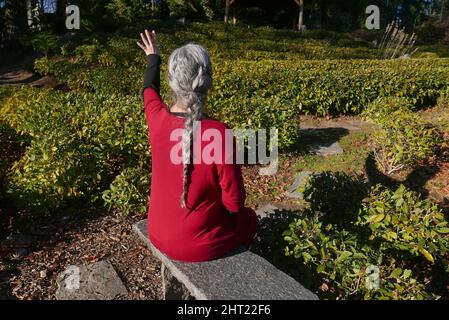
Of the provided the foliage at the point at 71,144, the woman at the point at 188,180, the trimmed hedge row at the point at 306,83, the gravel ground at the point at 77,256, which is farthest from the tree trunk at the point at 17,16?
the woman at the point at 188,180

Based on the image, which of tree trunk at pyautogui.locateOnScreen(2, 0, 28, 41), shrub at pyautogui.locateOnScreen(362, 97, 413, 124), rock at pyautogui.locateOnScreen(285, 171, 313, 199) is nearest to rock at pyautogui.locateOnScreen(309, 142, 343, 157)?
shrub at pyautogui.locateOnScreen(362, 97, 413, 124)

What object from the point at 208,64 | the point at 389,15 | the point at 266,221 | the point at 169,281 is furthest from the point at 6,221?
the point at 389,15

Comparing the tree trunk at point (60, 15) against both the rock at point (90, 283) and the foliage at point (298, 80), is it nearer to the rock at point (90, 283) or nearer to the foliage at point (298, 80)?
the foliage at point (298, 80)

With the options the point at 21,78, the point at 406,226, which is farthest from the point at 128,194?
the point at 21,78

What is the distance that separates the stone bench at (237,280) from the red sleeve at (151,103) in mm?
930

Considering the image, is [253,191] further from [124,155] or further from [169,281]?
[169,281]

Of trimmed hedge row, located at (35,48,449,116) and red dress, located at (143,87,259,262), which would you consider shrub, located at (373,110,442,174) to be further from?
red dress, located at (143,87,259,262)

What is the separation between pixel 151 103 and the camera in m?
2.55

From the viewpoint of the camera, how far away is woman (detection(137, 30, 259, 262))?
2217 millimetres

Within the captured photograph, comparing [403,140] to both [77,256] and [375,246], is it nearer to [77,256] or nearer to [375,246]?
[375,246]

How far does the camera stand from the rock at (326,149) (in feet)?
21.0

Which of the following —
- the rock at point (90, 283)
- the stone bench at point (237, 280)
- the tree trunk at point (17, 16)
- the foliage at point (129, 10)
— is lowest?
the rock at point (90, 283)

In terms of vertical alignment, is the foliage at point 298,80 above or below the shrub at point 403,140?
above

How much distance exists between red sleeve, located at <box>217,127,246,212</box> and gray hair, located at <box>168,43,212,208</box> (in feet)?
0.68
